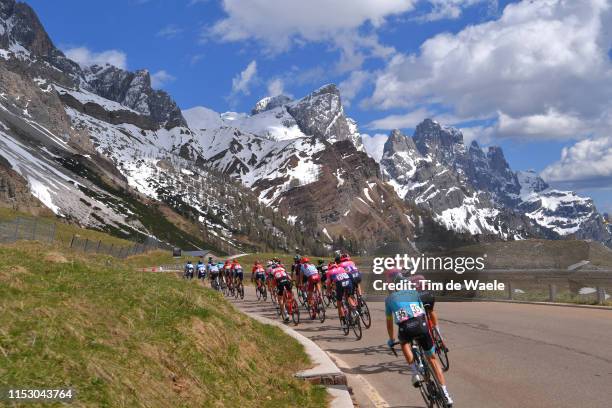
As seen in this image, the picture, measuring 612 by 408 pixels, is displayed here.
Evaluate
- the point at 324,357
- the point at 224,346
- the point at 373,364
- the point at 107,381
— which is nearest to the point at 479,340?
the point at 373,364

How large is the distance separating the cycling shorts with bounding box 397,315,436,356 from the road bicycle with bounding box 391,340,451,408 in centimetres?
10

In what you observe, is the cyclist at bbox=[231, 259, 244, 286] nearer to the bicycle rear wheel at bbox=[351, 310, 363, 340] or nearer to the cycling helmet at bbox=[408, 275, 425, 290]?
the bicycle rear wheel at bbox=[351, 310, 363, 340]

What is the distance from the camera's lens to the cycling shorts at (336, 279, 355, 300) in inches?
642

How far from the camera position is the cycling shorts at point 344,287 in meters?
16.3

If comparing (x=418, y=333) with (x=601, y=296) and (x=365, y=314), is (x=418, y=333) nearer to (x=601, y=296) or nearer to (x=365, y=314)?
(x=365, y=314)

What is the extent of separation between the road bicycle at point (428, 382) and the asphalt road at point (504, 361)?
40.7 inches

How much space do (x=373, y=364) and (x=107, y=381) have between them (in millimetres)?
7619

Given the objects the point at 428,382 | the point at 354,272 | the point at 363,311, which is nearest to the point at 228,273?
the point at 363,311

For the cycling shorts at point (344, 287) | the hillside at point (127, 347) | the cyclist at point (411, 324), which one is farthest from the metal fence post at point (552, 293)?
the cyclist at point (411, 324)

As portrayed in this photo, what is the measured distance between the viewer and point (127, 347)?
24.7 ft

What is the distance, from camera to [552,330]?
52.8ft

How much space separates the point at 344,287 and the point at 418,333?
26.2 ft

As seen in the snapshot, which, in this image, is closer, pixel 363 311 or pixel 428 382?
pixel 428 382

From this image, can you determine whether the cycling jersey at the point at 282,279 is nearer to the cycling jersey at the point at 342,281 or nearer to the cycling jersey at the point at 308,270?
the cycling jersey at the point at 308,270
